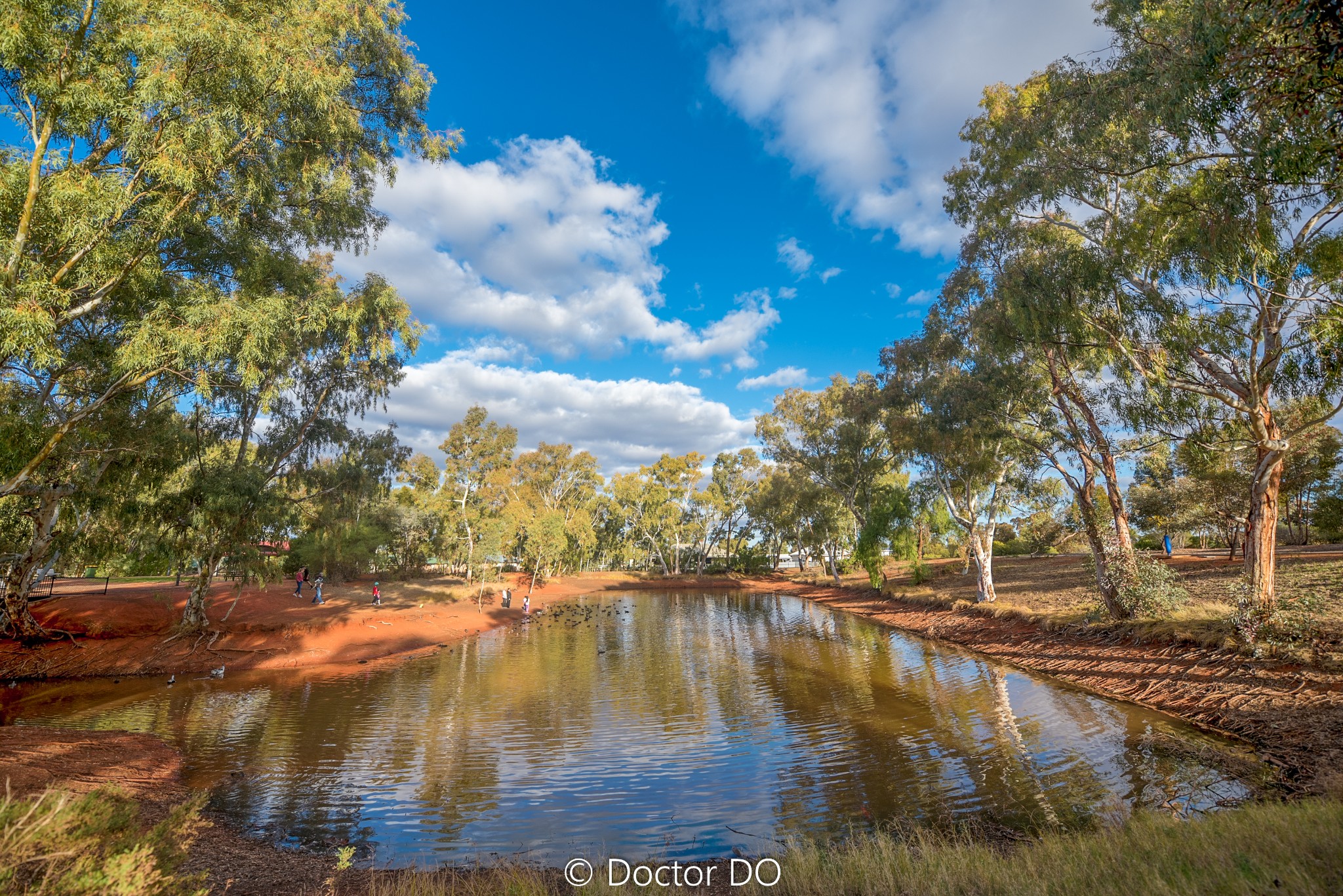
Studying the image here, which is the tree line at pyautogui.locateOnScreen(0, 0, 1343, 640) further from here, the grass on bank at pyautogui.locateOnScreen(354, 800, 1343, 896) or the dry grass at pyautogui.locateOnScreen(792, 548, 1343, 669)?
the grass on bank at pyautogui.locateOnScreen(354, 800, 1343, 896)

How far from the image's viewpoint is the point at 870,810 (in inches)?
336

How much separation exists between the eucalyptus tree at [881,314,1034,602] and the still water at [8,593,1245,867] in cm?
882

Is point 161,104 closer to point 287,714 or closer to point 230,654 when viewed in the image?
point 287,714

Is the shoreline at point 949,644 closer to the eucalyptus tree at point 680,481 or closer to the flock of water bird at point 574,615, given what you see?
the flock of water bird at point 574,615

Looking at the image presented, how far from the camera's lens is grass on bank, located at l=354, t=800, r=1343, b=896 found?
4285 millimetres

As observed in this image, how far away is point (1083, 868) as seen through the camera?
5.06 m

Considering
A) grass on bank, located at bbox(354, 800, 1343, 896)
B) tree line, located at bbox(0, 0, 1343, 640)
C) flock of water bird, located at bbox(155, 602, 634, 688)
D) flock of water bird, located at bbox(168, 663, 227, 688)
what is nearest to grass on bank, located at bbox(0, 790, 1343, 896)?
grass on bank, located at bbox(354, 800, 1343, 896)

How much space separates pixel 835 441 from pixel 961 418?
19602mm

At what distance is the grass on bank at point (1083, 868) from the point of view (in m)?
4.29

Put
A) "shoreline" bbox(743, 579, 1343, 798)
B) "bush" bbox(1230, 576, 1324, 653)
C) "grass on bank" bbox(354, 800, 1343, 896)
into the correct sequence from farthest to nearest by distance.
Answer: "bush" bbox(1230, 576, 1324, 653) → "shoreline" bbox(743, 579, 1343, 798) → "grass on bank" bbox(354, 800, 1343, 896)

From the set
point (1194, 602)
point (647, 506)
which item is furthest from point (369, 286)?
point (647, 506)

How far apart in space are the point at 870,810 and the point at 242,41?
18.5 metres

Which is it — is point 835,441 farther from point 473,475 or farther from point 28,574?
point 28,574

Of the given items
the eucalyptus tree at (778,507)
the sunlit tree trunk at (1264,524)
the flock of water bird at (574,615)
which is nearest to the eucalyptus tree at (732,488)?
the eucalyptus tree at (778,507)
